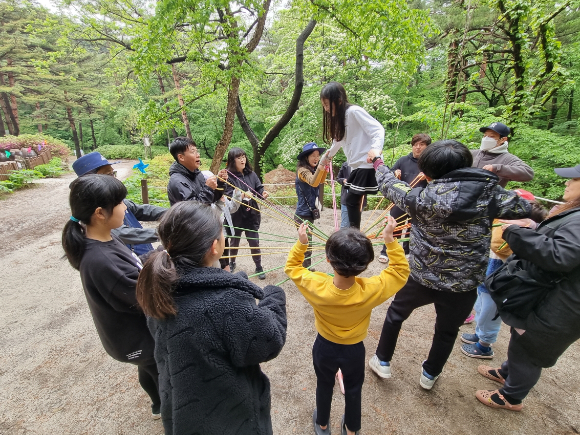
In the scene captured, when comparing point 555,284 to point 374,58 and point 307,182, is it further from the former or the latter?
point 374,58

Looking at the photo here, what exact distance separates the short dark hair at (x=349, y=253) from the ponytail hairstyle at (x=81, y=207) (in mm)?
1233

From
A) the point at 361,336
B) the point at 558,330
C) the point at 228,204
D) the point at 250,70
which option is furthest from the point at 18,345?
the point at 250,70

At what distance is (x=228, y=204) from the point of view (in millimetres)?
3459

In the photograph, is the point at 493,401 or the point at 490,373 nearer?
the point at 493,401

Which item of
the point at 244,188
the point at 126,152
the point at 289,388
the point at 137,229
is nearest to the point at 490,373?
the point at 289,388

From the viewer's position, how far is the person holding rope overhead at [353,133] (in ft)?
7.63

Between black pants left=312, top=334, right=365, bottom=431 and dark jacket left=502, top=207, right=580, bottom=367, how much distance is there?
41.3 inches

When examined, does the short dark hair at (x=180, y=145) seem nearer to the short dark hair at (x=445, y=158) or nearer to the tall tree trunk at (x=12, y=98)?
the short dark hair at (x=445, y=158)

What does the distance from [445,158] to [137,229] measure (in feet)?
7.00

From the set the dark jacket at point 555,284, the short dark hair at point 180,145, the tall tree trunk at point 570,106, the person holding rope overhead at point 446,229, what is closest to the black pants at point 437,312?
the person holding rope overhead at point 446,229

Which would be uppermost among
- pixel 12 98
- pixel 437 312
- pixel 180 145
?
pixel 12 98

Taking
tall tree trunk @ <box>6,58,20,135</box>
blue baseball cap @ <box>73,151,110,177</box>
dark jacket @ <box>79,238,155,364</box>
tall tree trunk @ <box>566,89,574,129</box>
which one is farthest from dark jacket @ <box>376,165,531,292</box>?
tall tree trunk @ <box>6,58,20,135</box>

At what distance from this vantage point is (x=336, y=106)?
243 cm

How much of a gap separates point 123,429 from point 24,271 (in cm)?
389
